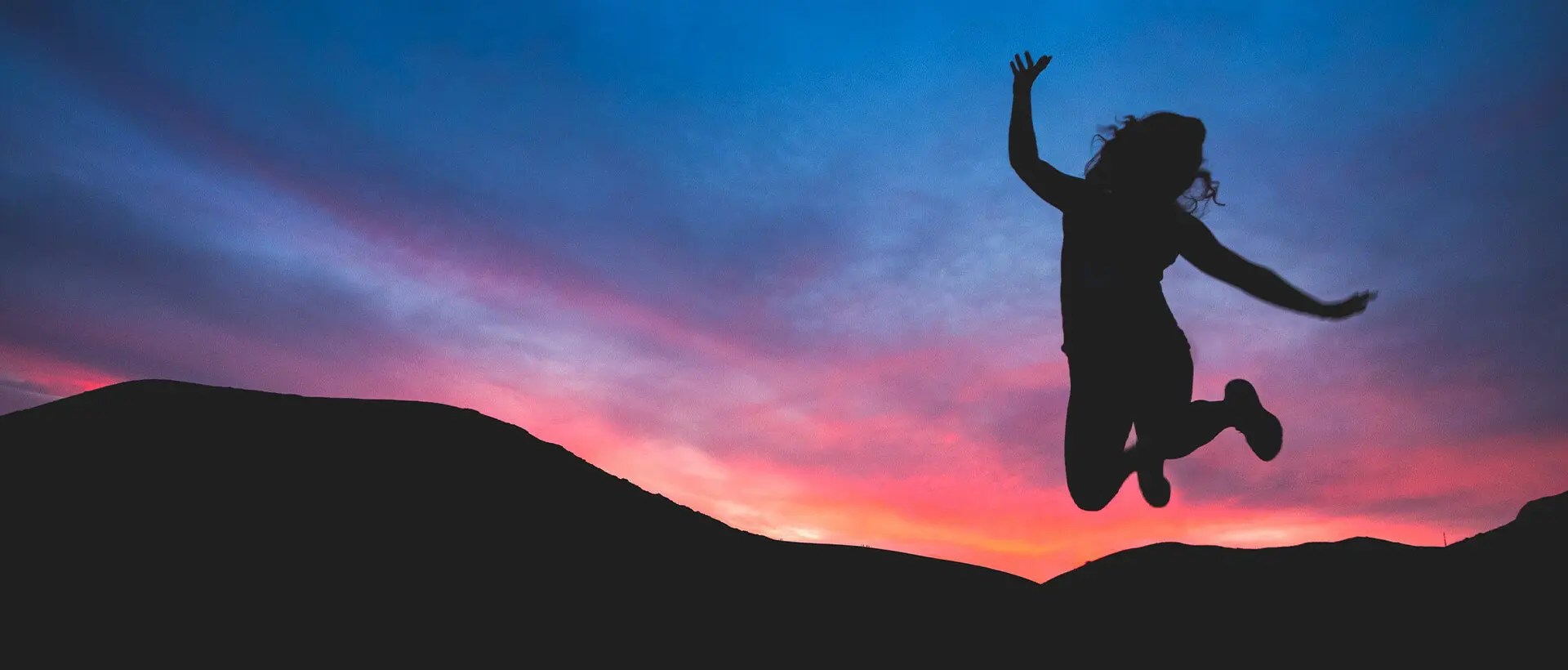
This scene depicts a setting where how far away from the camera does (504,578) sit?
3.92 meters

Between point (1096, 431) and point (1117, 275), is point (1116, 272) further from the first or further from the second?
point (1096, 431)

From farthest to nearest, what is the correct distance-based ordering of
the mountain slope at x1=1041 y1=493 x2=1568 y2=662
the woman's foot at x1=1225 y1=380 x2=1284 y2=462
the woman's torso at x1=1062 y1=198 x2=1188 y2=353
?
1. the woman's foot at x1=1225 y1=380 x2=1284 y2=462
2. the woman's torso at x1=1062 y1=198 x2=1188 y2=353
3. the mountain slope at x1=1041 y1=493 x2=1568 y2=662

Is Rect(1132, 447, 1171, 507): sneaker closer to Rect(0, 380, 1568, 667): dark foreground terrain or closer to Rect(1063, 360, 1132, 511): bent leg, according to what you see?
Rect(1063, 360, 1132, 511): bent leg

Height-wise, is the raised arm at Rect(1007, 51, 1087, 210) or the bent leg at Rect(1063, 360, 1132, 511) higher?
the raised arm at Rect(1007, 51, 1087, 210)

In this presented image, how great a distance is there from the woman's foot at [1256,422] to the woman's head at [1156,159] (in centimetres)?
120

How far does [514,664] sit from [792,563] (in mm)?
2135

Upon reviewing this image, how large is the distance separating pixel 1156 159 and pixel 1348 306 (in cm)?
135

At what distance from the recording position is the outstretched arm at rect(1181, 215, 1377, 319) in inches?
160

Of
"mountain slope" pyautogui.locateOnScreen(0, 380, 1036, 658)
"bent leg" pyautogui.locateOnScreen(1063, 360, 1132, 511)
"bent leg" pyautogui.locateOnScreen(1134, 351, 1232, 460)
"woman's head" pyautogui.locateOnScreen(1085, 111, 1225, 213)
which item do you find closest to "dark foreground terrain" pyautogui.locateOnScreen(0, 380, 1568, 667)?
"mountain slope" pyautogui.locateOnScreen(0, 380, 1036, 658)

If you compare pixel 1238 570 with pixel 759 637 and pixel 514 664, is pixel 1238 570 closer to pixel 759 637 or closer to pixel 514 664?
pixel 759 637

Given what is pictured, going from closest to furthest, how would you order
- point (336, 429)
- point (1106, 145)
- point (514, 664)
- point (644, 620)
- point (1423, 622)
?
point (514, 664) < point (1423, 622) < point (644, 620) < point (1106, 145) < point (336, 429)

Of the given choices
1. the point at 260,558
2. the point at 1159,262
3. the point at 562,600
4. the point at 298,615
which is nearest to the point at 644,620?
the point at 562,600

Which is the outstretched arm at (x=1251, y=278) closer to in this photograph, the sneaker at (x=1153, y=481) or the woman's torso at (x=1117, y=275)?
the woman's torso at (x=1117, y=275)

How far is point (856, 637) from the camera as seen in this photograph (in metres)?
4.07
